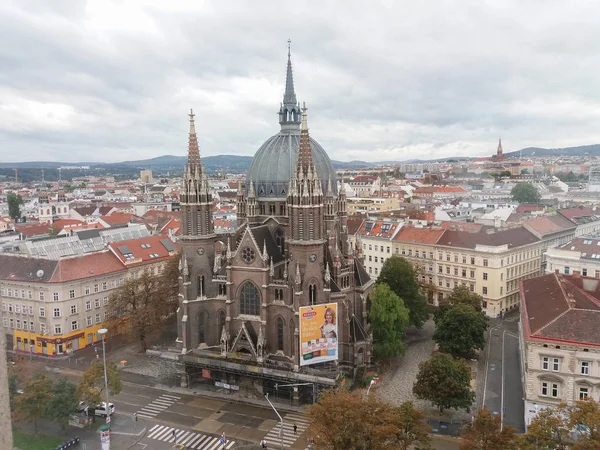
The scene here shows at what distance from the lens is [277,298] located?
229 feet

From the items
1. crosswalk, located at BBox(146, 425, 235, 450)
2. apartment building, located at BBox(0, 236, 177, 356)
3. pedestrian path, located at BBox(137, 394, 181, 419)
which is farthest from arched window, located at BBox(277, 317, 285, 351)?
apartment building, located at BBox(0, 236, 177, 356)

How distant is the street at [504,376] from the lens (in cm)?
6041

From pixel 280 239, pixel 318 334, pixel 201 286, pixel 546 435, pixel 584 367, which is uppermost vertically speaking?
pixel 280 239

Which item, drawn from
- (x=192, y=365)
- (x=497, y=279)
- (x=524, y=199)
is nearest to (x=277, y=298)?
(x=192, y=365)

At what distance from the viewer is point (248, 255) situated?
7044cm

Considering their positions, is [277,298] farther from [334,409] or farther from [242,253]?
[334,409]

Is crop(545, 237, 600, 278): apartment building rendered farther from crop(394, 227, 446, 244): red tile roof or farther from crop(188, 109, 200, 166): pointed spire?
crop(188, 109, 200, 166): pointed spire

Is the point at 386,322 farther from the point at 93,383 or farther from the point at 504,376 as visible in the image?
the point at 93,383

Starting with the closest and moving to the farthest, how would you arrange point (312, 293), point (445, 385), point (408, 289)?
point (445, 385) < point (312, 293) < point (408, 289)

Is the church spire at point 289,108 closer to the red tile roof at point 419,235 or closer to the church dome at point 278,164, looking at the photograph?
the church dome at point 278,164

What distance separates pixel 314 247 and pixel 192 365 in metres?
22.9

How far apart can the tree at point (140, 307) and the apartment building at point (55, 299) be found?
16.2 ft

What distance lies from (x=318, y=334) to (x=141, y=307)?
31210 mm

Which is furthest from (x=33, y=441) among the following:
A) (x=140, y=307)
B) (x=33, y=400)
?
(x=140, y=307)
